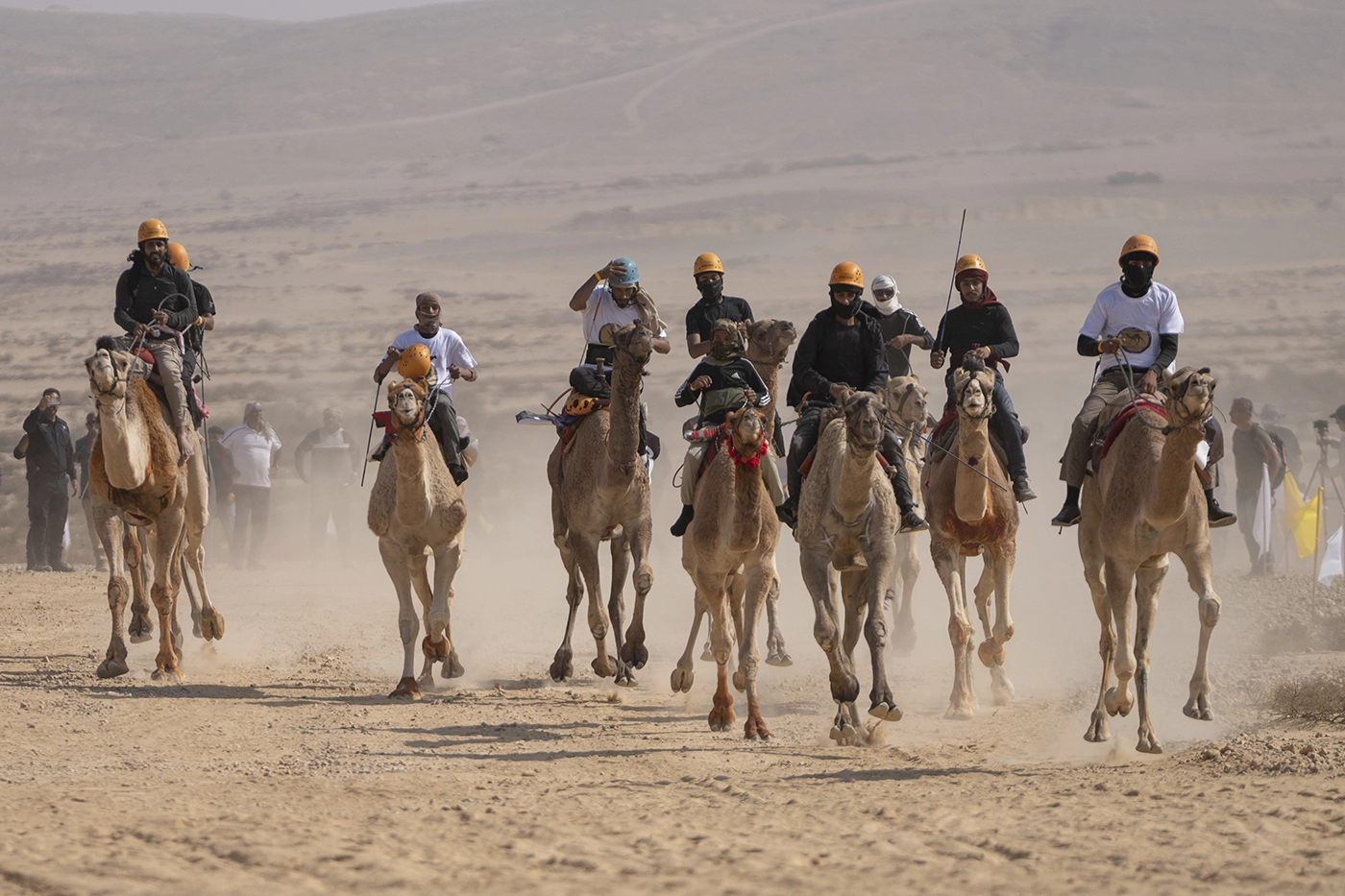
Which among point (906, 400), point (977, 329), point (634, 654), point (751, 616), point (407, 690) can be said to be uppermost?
point (977, 329)

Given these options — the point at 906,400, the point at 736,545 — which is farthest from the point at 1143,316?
the point at 736,545

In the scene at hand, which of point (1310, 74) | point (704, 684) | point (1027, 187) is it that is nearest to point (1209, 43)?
point (1310, 74)

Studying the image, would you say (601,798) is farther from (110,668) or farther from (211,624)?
(211,624)

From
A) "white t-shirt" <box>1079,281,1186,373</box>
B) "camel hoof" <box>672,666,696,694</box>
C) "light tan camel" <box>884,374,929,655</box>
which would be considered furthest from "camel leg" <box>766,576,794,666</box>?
"white t-shirt" <box>1079,281,1186,373</box>

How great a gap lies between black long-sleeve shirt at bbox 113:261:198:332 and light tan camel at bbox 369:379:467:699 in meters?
2.46

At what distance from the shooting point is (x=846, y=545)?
11.4 meters

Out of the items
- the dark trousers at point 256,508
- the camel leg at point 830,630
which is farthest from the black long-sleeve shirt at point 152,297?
the dark trousers at point 256,508

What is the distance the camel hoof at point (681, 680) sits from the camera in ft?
43.6

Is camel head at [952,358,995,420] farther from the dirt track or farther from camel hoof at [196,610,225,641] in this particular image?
camel hoof at [196,610,225,641]

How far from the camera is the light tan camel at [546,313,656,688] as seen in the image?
13.3 metres

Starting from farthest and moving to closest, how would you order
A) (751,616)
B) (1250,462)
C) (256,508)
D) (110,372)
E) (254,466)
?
(256,508) < (254,466) < (1250,462) < (110,372) < (751,616)

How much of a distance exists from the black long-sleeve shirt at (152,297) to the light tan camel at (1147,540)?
793cm

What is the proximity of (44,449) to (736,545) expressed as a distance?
14350 mm

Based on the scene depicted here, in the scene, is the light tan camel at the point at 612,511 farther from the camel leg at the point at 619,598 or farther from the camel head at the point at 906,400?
the camel head at the point at 906,400
